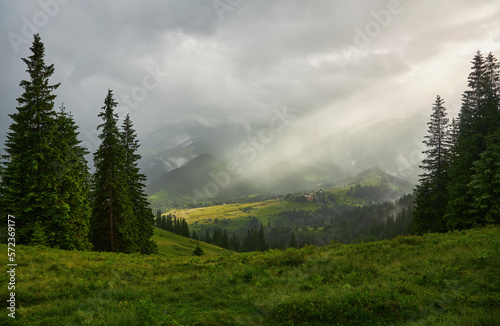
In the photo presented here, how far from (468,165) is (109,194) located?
151 ft

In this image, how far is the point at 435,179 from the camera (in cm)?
3828

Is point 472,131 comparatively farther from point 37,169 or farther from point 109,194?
point 37,169

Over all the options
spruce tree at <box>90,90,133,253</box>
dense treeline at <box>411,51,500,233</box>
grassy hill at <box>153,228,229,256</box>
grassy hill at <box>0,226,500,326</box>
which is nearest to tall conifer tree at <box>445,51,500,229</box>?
dense treeline at <box>411,51,500,233</box>

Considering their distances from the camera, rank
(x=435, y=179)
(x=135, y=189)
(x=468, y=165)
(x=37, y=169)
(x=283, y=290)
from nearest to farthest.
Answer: (x=283, y=290) < (x=37, y=169) < (x=468, y=165) < (x=435, y=179) < (x=135, y=189)

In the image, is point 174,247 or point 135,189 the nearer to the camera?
point 135,189

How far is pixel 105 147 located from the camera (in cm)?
3500

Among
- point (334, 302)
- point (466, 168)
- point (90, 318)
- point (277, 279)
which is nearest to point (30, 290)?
point (90, 318)

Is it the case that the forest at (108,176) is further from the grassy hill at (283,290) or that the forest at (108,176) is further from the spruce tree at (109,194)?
the grassy hill at (283,290)

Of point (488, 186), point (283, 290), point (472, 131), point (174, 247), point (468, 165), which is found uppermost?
point (472, 131)

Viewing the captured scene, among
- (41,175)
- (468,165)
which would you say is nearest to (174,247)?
(41,175)

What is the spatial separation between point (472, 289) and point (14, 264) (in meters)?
23.2

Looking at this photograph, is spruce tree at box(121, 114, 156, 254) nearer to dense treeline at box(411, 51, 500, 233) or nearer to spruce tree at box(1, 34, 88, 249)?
spruce tree at box(1, 34, 88, 249)

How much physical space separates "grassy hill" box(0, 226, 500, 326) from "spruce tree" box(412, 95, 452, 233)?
2131 centimetres

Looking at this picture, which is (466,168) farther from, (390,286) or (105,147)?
(105,147)
